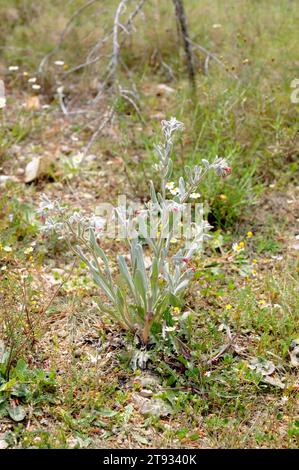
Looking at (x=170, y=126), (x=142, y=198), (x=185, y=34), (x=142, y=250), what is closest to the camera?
(x=170, y=126)

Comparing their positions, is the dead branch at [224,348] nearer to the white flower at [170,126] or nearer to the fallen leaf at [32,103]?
the white flower at [170,126]

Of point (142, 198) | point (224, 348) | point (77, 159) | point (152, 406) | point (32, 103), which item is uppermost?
point (32, 103)

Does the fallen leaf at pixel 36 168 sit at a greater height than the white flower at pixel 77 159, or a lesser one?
lesser

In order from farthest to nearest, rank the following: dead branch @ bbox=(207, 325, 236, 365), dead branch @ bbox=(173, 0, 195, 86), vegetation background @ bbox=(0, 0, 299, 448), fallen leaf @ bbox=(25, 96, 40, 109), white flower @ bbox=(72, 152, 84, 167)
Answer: fallen leaf @ bbox=(25, 96, 40, 109) → dead branch @ bbox=(173, 0, 195, 86) → white flower @ bbox=(72, 152, 84, 167) → dead branch @ bbox=(207, 325, 236, 365) → vegetation background @ bbox=(0, 0, 299, 448)

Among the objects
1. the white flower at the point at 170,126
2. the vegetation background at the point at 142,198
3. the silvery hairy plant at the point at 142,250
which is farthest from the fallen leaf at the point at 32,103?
the white flower at the point at 170,126

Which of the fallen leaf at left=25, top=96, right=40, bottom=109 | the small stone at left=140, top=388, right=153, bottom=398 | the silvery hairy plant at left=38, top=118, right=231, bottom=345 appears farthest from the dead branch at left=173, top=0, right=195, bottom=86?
the small stone at left=140, top=388, right=153, bottom=398

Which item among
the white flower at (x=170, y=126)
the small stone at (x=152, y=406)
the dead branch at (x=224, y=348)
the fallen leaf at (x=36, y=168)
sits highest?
the white flower at (x=170, y=126)

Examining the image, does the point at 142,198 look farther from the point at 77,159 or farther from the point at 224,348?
the point at 224,348

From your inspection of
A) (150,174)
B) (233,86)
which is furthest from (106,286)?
(233,86)

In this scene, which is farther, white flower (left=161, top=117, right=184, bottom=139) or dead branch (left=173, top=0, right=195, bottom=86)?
dead branch (left=173, top=0, right=195, bottom=86)

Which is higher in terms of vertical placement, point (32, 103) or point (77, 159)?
point (32, 103)

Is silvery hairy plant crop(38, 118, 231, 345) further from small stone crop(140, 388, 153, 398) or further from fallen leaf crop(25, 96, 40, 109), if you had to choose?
fallen leaf crop(25, 96, 40, 109)

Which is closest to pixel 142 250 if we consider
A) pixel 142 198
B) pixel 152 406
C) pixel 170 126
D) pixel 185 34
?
pixel 170 126
